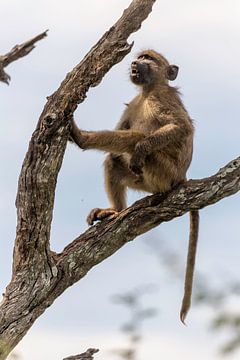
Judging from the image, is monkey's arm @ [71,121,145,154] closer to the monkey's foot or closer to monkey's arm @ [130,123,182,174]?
monkey's arm @ [130,123,182,174]

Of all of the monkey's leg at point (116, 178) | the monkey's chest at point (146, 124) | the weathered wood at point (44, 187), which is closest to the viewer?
the weathered wood at point (44, 187)

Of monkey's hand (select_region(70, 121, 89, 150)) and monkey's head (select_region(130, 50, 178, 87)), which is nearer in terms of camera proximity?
monkey's hand (select_region(70, 121, 89, 150))

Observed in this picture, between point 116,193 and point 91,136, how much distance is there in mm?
1112

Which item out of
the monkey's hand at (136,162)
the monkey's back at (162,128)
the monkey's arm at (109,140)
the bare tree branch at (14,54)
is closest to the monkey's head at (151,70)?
the monkey's back at (162,128)

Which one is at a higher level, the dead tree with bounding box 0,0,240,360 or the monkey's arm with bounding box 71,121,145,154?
the monkey's arm with bounding box 71,121,145,154

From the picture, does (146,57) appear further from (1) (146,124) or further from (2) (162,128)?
(2) (162,128)

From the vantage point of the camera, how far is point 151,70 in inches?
366

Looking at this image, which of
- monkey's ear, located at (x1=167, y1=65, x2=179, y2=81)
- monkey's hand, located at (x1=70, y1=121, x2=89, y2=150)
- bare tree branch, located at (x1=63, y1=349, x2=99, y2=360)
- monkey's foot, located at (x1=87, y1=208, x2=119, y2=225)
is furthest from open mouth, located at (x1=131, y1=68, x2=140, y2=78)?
bare tree branch, located at (x1=63, y1=349, x2=99, y2=360)

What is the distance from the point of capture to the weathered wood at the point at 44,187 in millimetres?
6750

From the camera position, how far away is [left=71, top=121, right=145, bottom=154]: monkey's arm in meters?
7.61

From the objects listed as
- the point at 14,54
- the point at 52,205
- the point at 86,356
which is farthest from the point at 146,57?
the point at 14,54

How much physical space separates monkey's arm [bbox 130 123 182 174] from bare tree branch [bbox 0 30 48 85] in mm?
2839

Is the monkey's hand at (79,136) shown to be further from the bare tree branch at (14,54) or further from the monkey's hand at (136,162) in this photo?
the bare tree branch at (14,54)

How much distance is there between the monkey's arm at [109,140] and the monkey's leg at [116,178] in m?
0.55
